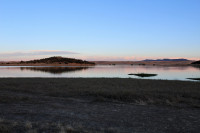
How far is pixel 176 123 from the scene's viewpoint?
828 centimetres

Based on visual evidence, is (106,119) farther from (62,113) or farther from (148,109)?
(148,109)

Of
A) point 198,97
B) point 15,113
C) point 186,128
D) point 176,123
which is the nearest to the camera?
point 186,128

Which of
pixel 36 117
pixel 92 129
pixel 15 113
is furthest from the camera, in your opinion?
pixel 15 113

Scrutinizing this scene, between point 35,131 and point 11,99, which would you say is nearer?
point 35,131

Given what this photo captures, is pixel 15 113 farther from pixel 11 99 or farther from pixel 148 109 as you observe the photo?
pixel 148 109

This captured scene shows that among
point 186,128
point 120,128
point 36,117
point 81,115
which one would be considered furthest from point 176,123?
point 36,117

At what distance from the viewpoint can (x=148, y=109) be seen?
1095 centimetres

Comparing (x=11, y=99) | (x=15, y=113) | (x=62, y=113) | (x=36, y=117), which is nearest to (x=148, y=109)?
(x=62, y=113)

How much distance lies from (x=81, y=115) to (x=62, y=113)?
3.39 ft

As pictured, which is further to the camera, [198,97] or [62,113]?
[198,97]

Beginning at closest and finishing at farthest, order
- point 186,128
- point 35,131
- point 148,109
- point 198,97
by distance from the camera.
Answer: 1. point 35,131
2. point 186,128
3. point 148,109
4. point 198,97

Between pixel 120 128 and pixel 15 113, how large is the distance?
5.38 meters

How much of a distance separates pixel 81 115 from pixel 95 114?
72cm

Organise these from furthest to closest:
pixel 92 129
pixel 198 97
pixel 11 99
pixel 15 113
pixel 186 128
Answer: pixel 198 97
pixel 11 99
pixel 15 113
pixel 186 128
pixel 92 129
